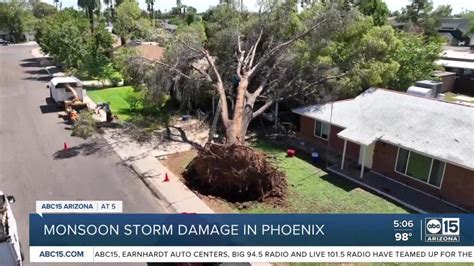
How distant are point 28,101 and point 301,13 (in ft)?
67.3

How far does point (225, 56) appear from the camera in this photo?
24.6 meters

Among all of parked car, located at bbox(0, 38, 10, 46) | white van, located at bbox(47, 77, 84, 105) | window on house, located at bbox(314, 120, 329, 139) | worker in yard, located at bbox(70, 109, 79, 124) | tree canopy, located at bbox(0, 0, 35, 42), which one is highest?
tree canopy, located at bbox(0, 0, 35, 42)

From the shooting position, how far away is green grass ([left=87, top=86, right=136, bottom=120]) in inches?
989

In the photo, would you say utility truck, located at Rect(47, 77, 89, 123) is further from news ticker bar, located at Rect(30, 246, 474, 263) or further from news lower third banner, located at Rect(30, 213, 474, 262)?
news ticker bar, located at Rect(30, 246, 474, 263)

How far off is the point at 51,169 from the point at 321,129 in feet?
43.4

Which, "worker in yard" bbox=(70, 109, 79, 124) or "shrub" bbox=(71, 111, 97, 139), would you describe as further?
"worker in yard" bbox=(70, 109, 79, 124)

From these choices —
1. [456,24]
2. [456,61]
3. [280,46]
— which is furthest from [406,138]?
[456,24]

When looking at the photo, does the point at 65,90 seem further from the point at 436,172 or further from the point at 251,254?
the point at 436,172

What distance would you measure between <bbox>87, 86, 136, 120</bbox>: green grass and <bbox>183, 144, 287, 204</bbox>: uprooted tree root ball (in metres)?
10.7

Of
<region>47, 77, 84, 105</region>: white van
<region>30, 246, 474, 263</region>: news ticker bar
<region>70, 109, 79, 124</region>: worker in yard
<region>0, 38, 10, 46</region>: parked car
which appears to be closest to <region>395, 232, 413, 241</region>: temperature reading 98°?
<region>30, 246, 474, 263</region>: news ticker bar

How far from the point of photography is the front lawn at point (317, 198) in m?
14.0

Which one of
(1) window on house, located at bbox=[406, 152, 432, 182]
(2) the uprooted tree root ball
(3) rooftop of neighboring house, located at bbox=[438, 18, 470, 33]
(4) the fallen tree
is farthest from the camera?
(3) rooftop of neighboring house, located at bbox=[438, 18, 470, 33]

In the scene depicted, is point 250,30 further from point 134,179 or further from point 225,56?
point 134,179

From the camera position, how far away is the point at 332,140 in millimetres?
19125
